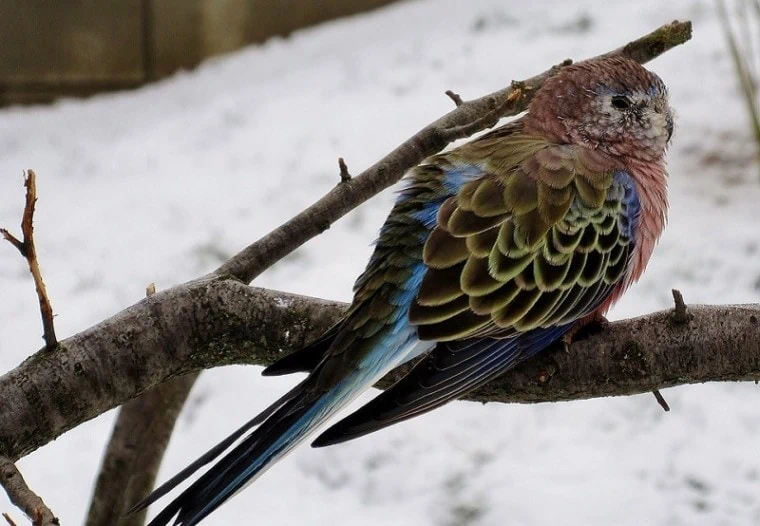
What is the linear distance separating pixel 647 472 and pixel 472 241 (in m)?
1.89

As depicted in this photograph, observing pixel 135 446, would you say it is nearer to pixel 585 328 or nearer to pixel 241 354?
pixel 241 354

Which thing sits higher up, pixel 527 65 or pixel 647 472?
pixel 527 65

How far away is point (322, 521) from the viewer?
12.2 ft

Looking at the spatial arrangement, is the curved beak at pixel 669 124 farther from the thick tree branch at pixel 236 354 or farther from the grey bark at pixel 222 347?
the thick tree branch at pixel 236 354

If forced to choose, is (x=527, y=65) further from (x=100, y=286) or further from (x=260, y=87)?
(x=100, y=286)

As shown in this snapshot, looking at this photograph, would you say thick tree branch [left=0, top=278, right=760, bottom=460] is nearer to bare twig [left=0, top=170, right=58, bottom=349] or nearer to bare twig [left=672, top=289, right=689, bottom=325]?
bare twig [left=672, top=289, right=689, bottom=325]

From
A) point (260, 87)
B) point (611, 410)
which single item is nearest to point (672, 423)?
point (611, 410)

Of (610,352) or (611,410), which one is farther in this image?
(611,410)

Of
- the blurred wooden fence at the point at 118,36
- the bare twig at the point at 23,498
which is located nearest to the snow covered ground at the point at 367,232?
the blurred wooden fence at the point at 118,36

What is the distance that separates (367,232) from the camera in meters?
5.01

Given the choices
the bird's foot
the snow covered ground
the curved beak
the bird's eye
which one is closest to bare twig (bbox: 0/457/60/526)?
the bird's foot

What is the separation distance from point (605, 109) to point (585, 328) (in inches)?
23.8

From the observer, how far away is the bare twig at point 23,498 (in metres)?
1.41

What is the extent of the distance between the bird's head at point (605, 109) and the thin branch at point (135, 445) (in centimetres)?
123
